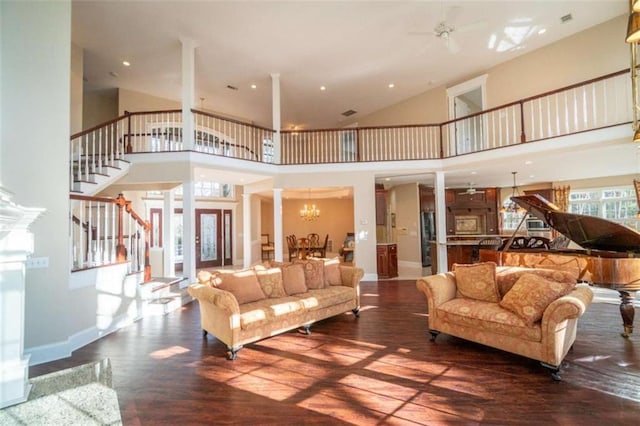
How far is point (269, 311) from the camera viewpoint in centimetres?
360

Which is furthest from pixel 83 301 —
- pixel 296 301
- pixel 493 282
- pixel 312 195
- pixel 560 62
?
pixel 560 62

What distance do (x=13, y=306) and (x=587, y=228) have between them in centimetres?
629

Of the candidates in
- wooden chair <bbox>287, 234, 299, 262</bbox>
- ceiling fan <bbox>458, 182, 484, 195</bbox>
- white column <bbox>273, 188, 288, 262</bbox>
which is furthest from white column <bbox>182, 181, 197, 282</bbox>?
ceiling fan <bbox>458, 182, 484, 195</bbox>

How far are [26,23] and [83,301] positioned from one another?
3207mm

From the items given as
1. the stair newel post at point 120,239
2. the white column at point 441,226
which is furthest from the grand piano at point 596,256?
the stair newel post at point 120,239

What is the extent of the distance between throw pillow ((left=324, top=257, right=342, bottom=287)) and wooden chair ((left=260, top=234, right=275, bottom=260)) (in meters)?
6.76

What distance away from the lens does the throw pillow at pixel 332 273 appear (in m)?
4.75

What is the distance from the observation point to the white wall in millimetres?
3172

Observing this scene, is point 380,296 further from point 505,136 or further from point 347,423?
point 505,136

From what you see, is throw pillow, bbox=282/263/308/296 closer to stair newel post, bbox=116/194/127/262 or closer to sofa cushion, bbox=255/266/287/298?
sofa cushion, bbox=255/266/287/298

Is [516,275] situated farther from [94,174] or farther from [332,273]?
[94,174]

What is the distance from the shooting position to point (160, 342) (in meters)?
3.73

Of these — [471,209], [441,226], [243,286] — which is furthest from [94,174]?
[471,209]

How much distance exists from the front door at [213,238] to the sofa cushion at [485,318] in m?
8.71
